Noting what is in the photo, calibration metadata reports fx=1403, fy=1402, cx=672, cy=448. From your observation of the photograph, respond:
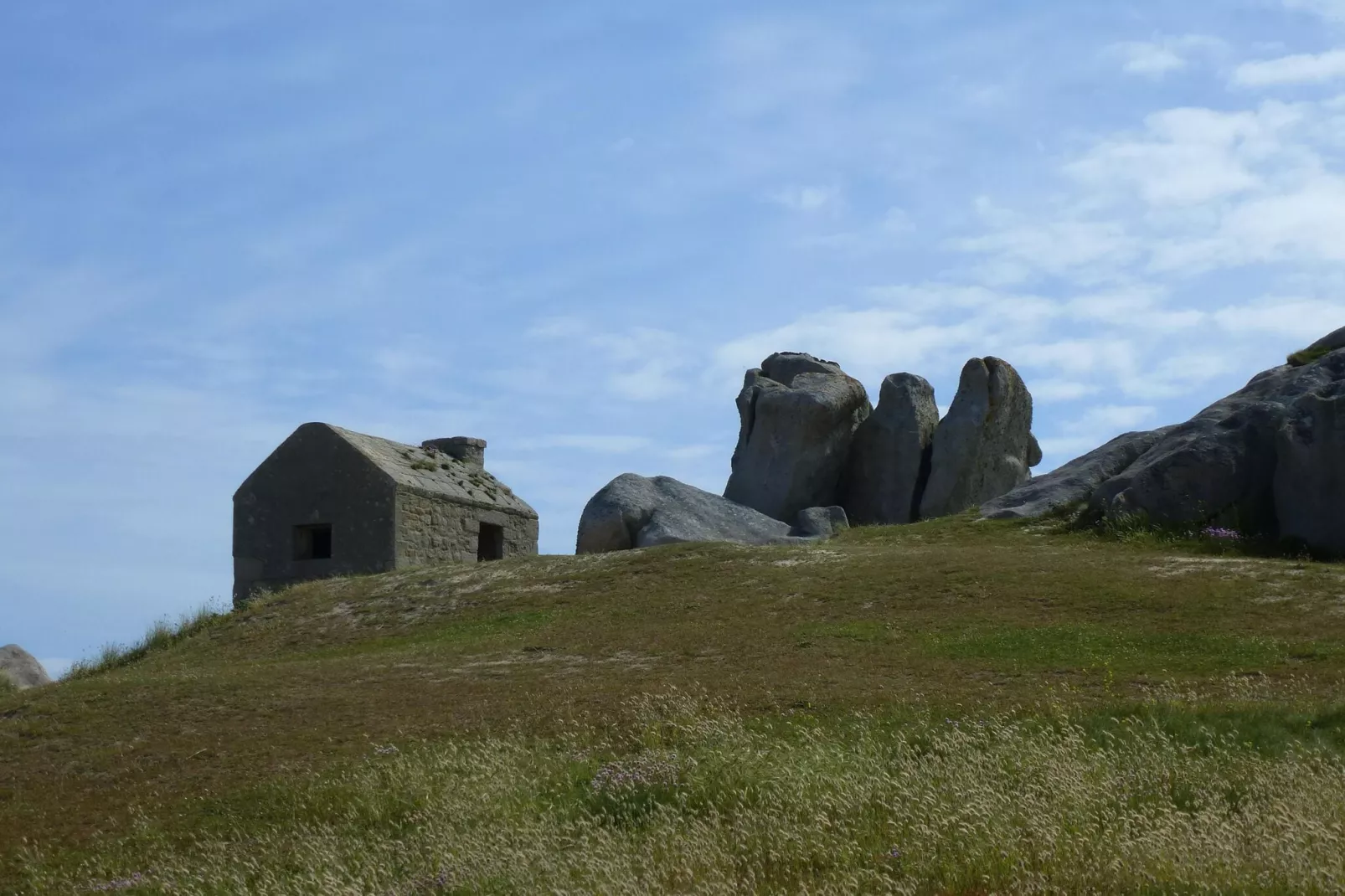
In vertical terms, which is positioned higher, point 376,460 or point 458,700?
point 376,460

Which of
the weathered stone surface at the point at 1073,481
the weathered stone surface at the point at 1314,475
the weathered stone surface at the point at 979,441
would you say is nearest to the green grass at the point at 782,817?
the weathered stone surface at the point at 1314,475

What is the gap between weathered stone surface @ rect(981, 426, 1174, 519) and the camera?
32125 mm

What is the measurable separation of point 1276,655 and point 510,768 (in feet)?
34.2

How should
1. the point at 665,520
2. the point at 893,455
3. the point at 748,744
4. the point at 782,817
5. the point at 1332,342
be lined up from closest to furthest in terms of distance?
the point at 782,817
the point at 748,744
the point at 1332,342
the point at 665,520
the point at 893,455

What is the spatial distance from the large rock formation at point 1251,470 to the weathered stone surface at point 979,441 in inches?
291

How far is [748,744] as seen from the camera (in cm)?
1327

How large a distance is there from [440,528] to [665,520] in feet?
18.5

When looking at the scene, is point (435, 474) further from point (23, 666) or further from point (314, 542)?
point (23, 666)

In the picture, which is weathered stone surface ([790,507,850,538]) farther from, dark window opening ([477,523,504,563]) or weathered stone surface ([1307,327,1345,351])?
weathered stone surface ([1307,327,1345,351])

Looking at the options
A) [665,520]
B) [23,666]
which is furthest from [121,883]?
[23,666]

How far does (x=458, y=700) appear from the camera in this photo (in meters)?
18.1

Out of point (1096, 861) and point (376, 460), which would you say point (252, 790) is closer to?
point (1096, 861)

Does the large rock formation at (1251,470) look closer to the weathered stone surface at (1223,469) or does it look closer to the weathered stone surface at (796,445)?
the weathered stone surface at (1223,469)

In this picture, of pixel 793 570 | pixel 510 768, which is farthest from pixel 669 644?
pixel 510 768
